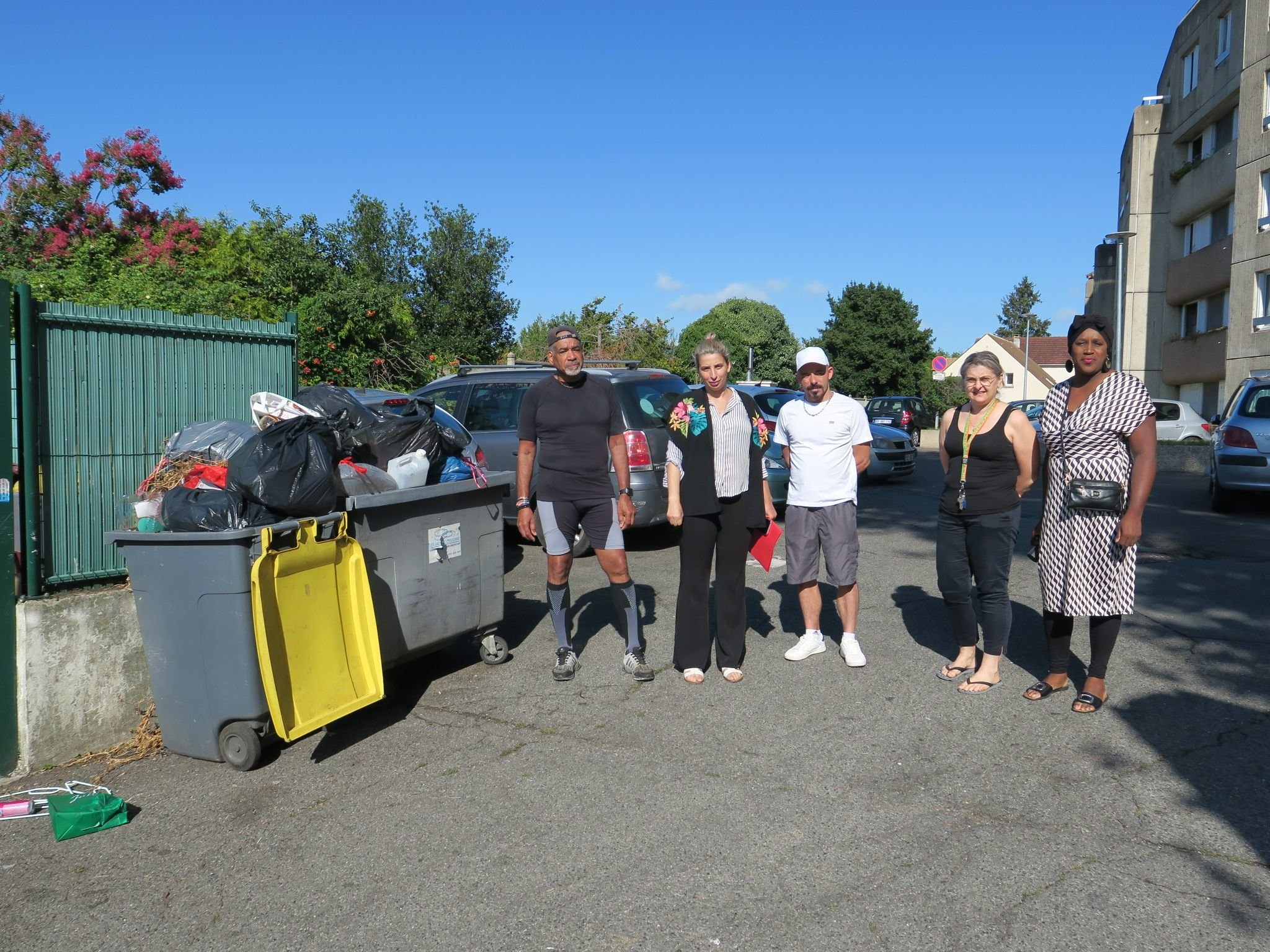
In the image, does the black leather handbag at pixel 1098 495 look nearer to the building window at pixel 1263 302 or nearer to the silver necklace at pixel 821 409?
the silver necklace at pixel 821 409

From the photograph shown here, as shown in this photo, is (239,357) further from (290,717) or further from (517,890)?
(517,890)

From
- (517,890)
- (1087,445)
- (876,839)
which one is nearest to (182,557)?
(517,890)

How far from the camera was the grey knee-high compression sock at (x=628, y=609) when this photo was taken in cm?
591

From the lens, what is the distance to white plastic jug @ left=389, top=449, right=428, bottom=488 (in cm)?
562

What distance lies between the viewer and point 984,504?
5352 mm

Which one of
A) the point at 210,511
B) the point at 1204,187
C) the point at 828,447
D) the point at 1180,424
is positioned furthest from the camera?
the point at 1204,187

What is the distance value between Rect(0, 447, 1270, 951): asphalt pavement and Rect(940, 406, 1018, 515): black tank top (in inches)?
39.6

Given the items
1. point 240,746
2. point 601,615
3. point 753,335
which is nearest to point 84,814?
point 240,746

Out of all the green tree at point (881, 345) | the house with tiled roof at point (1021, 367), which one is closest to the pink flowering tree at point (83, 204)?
the green tree at point (881, 345)

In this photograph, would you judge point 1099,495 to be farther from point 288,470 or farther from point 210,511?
point 210,511

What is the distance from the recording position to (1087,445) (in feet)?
16.6

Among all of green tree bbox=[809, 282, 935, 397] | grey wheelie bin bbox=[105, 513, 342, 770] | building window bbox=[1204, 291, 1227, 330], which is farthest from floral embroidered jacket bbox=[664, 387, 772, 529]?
green tree bbox=[809, 282, 935, 397]

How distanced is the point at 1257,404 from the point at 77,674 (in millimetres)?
13372

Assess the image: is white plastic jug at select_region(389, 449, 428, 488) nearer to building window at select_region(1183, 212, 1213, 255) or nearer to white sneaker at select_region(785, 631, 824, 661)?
white sneaker at select_region(785, 631, 824, 661)
